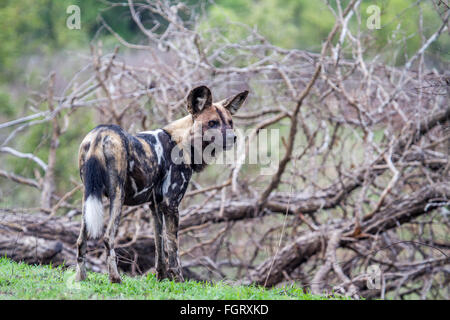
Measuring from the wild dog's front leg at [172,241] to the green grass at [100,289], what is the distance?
174mm

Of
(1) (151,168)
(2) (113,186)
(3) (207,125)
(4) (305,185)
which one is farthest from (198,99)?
(4) (305,185)

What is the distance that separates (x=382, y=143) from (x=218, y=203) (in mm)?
3519

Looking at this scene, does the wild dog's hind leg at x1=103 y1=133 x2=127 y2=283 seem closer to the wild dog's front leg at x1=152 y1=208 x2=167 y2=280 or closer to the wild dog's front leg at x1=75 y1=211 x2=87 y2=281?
the wild dog's front leg at x1=75 y1=211 x2=87 y2=281

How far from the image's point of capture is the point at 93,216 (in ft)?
15.8

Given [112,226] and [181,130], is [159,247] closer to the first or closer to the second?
[112,226]

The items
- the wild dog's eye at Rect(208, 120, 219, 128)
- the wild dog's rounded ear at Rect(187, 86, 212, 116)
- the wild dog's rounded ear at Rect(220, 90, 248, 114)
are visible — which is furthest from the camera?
the wild dog's rounded ear at Rect(220, 90, 248, 114)

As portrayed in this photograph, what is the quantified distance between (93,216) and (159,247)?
4.51 feet

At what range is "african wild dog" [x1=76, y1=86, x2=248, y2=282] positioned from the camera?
5.05m

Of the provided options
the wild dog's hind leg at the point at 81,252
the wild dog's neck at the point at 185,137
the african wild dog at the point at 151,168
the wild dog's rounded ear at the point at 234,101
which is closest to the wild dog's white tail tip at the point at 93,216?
the african wild dog at the point at 151,168

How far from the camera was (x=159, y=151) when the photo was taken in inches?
232

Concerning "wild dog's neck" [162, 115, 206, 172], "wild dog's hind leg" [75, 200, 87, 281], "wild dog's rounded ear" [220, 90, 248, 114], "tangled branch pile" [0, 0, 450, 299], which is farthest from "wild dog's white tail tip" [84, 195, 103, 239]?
"tangled branch pile" [0, 0, 450, 299]

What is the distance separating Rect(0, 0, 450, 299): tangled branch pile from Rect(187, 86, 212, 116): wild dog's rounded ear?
2.89 m

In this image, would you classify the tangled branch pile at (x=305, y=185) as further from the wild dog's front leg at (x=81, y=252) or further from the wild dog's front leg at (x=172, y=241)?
the wild dog's front leg at (x=81, y=252)
